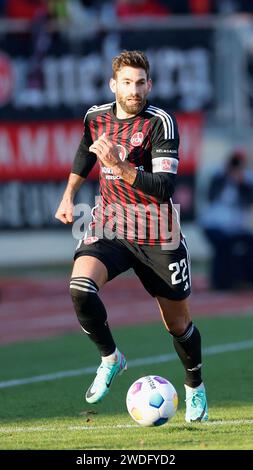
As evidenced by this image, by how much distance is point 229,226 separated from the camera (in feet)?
55.0

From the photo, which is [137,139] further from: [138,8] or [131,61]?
[138,8]

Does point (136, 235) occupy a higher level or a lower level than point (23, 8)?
lower

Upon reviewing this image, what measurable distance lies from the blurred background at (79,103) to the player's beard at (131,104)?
9.66 m

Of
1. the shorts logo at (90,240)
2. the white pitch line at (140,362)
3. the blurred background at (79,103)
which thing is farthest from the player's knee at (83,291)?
the blurred background at (79,103)

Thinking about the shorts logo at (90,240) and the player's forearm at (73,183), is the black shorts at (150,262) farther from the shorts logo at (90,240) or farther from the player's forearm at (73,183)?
the player's forearm at (73,183)

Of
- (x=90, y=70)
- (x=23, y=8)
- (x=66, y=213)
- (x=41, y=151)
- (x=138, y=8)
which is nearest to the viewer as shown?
(x=66, y=213)

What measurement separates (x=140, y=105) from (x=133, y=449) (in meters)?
2.33

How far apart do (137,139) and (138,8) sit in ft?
39.5

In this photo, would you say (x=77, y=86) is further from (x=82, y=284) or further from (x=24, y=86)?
(x=82, y=284)

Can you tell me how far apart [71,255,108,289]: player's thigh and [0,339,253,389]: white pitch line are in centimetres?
234

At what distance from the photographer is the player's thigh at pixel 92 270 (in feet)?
24.3

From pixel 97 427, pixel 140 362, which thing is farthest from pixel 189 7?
pixel 97 427

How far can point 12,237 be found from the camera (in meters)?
18.2

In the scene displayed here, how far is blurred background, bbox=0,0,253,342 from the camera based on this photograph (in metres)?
17.7
